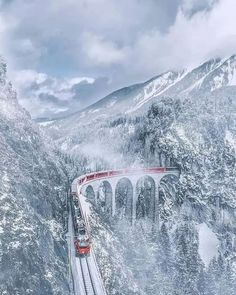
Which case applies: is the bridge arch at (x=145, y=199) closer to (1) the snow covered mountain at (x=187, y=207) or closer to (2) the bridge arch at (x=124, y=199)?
(2) the bridge arch at (x=124, y=199)

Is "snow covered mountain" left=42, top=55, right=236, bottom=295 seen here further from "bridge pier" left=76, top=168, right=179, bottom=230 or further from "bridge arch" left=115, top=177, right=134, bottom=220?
"bridge arch" left=115, top=177, right=134, bottom=220

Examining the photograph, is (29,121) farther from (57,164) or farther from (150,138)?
(150,138)

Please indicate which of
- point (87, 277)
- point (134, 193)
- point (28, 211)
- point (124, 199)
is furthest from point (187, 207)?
point (87, 277)

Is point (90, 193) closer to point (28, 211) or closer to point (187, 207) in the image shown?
point (187, 207)

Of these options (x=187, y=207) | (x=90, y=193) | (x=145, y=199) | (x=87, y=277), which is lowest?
(x=87, y=277)

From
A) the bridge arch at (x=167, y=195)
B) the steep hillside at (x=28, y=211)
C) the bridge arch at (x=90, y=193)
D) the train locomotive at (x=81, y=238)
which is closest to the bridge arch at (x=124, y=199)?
the bridge arch at (x=167, y=195)
